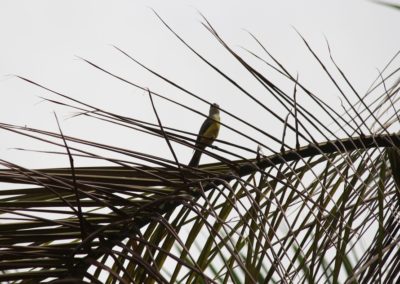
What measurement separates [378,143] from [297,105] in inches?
15.4

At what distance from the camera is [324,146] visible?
2039 millimetres

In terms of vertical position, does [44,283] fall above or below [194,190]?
below

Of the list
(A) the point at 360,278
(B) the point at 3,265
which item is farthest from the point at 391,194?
(B) the point at 3,265

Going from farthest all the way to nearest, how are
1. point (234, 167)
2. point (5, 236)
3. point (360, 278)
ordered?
1. point (234, 167)
2. point (360, 278)
3. point (5, 236)

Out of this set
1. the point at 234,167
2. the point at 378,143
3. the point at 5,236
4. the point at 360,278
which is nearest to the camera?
the point at 5,236

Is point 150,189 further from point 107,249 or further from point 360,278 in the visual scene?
point 360,278

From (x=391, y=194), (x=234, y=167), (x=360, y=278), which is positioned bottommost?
(x=360, y=278)

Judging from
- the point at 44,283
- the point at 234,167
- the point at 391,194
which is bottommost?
the point at 44,283

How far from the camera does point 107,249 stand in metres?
1.25

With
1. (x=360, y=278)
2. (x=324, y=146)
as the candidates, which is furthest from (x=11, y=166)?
(x=324, y=146)

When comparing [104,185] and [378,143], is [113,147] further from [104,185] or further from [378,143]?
[378,143]

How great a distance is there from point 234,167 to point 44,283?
0.71 meters

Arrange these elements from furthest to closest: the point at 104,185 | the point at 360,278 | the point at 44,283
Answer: the point at 360,278 → the point at 104,185 → the point at 44,283

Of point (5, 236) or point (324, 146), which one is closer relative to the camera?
point (5, 236)
